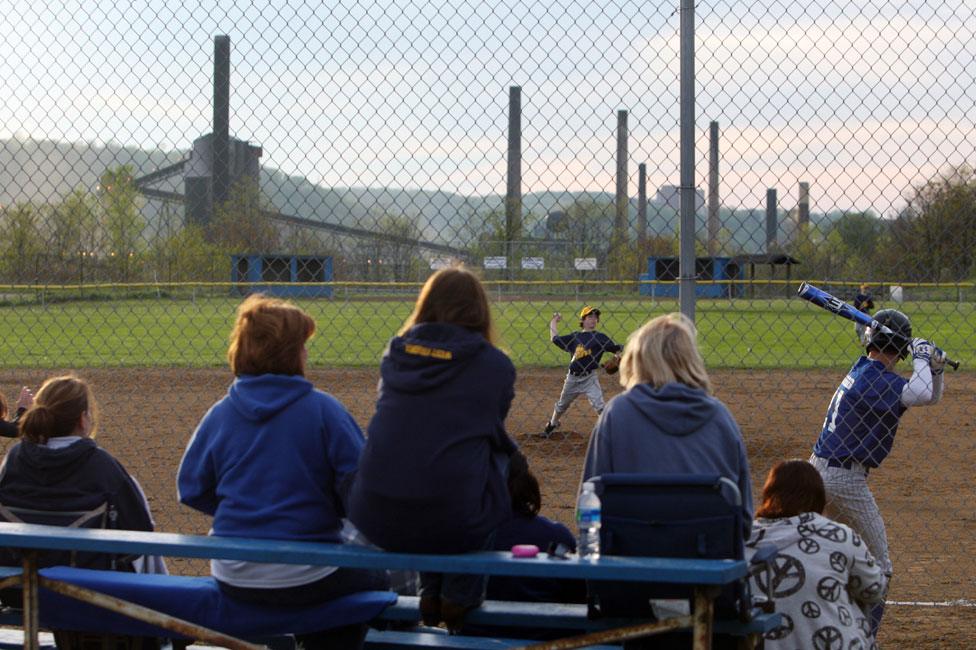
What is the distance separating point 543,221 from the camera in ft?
18.0

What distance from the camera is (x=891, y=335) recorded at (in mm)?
5617

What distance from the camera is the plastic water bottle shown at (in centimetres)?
347

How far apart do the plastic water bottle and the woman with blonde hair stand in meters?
0.36

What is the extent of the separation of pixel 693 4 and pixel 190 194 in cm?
346

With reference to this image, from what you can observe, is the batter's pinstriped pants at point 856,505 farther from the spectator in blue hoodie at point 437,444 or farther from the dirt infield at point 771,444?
the spectator in blue hoodie at point 437,444

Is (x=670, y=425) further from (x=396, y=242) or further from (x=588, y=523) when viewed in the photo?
(x=396, y=242)

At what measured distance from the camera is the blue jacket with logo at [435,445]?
351 cm

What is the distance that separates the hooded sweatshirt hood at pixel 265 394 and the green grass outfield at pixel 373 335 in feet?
37.8

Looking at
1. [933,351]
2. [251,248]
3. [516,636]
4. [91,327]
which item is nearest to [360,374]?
[91,327]

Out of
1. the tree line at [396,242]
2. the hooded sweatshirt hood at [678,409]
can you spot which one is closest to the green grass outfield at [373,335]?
the tree line at [396,242]

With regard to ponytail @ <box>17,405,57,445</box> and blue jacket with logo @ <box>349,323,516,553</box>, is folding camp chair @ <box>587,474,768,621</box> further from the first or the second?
ponytail @ <box>17,405,57,445</box>

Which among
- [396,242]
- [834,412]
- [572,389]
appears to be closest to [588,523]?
[396,242]

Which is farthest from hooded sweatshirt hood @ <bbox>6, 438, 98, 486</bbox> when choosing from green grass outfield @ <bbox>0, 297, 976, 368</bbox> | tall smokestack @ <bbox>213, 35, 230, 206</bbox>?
green grass outfield @ <bbox>0, 297, 976, 368</bbox>

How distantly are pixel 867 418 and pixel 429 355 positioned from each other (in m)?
2.92
